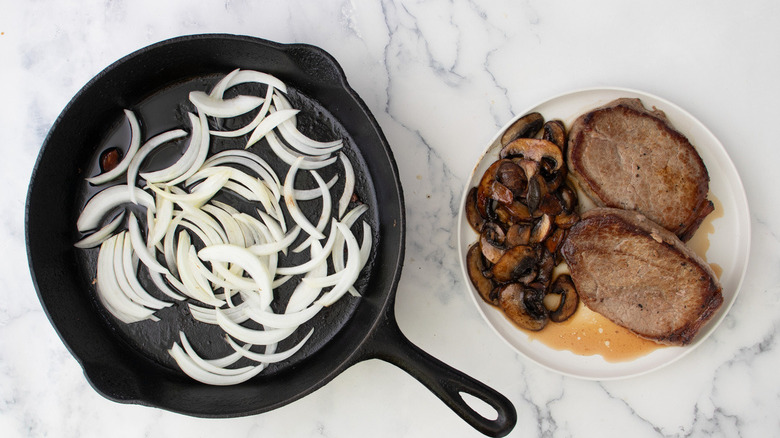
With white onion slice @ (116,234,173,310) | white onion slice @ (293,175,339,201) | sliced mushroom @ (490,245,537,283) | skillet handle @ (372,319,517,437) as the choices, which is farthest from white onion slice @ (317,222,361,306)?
white onion slice @ (116,234,173,310)

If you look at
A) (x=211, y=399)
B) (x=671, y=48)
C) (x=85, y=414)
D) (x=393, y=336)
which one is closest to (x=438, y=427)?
(x=393, y=336)

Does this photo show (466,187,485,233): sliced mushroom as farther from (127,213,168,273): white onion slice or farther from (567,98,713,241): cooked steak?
(127,213,168,273): white onion slice

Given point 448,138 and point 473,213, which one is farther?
point 448,138

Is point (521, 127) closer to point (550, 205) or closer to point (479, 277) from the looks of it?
point (550, 205)

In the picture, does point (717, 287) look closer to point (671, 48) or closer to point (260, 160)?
point (671, 48)

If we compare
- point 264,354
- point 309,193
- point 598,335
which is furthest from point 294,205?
point 598,335
